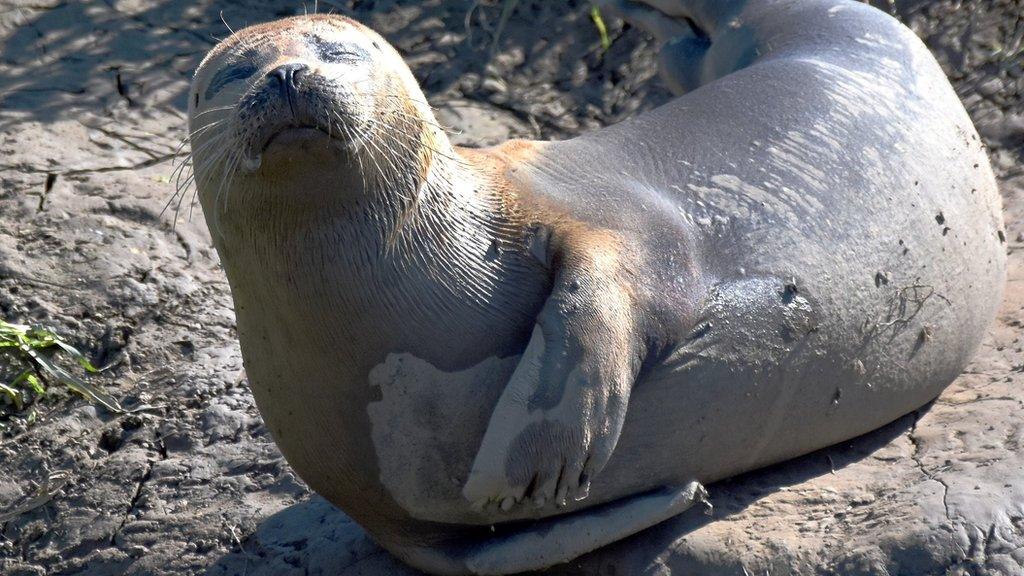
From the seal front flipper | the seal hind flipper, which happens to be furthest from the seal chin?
the seal hind flipper

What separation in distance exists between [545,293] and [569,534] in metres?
0.64

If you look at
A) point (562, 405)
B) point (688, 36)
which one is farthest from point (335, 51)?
point (688, 36)

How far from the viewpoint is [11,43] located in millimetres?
7016

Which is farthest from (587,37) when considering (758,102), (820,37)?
(758,102)

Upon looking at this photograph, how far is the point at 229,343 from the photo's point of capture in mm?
5543

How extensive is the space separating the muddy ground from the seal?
20 cm

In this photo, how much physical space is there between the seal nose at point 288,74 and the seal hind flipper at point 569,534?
133cm

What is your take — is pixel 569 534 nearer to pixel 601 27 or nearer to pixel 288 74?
pixel 288 74

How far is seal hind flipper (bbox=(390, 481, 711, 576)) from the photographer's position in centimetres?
386

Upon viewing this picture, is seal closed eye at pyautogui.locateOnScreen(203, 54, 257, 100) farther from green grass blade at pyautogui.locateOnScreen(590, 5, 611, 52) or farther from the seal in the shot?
green grass blade at pyautogui.locateOnScreen(590, 5, 611, 52)

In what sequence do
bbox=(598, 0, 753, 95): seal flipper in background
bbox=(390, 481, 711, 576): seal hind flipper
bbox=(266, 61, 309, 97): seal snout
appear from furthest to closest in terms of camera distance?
bbox=(598, 0, 753, 95): seal flipper in background
bbox=(390, 481, 711, 576): seal hind flipper
bbox=(266, 61, 309, 97): seal snout

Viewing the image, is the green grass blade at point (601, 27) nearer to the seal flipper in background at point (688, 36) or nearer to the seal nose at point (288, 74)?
the seal flipper in background at point (688, 36)

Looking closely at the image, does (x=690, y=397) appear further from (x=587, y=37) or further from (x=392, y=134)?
(x=587, y=37)

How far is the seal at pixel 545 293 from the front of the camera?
11.8 ft
